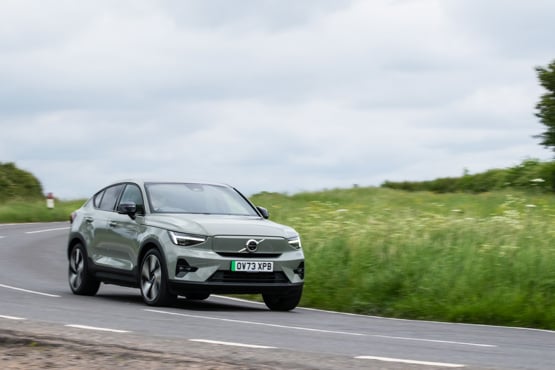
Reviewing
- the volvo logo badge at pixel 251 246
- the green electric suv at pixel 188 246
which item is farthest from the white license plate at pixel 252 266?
the volvo logo badge at pixel 251 246

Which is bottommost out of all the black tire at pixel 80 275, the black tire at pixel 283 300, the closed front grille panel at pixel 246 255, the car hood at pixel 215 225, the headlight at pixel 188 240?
the black tire at pixel 283 300

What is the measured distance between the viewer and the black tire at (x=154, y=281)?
1433cm

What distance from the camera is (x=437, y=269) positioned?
16703 millimetres

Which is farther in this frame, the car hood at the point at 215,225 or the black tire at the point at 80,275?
the black tire at the point at 80,275

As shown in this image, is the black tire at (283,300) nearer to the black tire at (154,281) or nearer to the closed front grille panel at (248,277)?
the closed front grille panel at (248,277)

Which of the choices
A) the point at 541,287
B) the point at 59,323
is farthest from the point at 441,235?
the point at 59,323

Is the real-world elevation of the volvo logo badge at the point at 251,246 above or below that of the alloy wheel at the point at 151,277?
above

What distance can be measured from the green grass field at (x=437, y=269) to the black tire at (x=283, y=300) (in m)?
1.39

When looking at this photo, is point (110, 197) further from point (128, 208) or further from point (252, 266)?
point (252, 266)

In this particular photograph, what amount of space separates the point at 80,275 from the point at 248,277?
3394 millimetres

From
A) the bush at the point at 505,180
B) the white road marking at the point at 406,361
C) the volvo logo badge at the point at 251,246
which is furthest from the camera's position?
the bush at the point at 505,180

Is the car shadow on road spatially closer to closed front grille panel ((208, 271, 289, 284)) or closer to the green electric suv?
the green electric suv

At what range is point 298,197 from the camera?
139 ft

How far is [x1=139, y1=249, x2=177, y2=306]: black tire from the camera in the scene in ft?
47.0
